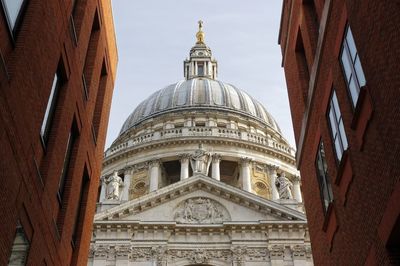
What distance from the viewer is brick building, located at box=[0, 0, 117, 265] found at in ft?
35.1

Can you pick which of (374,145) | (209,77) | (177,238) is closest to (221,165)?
(209,77)

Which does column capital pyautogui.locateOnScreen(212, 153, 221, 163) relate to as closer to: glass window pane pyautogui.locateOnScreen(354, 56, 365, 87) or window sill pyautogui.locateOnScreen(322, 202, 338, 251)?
window sill pyautogui.locateOnScreen(322, 202, 338, 251)

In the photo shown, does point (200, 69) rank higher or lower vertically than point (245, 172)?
higher

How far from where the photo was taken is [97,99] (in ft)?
64.5

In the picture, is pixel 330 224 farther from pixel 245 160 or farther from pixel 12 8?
pixel 245 160

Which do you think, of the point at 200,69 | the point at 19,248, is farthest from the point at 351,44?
the point at 200,69

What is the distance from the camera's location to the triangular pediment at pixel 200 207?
34.8 metres

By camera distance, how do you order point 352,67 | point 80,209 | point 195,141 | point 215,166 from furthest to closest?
point 195,141 < point 215,166 < point 80,209 < point 352,67

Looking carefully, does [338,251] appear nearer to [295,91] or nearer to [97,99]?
[295,91]

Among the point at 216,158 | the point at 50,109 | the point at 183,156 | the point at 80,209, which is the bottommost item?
the point at 80,209

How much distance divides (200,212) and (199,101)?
3388 centimetres

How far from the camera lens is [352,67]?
37.7 feet

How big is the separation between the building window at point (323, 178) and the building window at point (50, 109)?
679 centimetres

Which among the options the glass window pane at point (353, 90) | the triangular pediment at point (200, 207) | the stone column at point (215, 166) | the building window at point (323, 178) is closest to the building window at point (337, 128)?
the glass window pane at point (353, 90)
